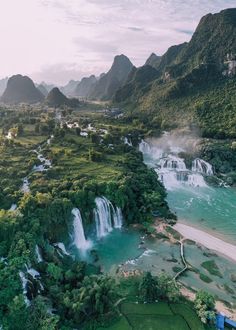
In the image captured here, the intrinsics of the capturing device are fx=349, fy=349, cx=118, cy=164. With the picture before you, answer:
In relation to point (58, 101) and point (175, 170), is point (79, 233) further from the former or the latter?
point (58, 101)

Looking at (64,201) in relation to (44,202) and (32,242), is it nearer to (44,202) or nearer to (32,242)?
(44,202)

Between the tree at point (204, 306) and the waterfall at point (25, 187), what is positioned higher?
the waterfall at point (25, 187)

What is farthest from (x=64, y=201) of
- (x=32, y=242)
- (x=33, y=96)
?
(x=33, y=96)

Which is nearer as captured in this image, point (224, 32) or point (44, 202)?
point (44, 202)

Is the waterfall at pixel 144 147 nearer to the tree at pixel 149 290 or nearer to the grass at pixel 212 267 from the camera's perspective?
the grass at pixel 212 267

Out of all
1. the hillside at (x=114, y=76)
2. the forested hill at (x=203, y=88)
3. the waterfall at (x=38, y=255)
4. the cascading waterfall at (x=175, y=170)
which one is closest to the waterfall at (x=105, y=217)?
the waterfall at (x=38, y=255)

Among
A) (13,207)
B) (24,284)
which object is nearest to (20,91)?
(13,207)
